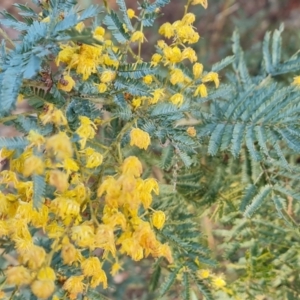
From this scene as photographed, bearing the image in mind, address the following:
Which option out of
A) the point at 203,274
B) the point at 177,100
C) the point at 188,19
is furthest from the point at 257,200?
the point at 188,19

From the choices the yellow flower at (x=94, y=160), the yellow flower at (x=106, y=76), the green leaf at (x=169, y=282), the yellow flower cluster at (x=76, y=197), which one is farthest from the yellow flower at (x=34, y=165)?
the green leaf at (x=169, y=282)

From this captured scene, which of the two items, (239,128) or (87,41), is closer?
(87,41)

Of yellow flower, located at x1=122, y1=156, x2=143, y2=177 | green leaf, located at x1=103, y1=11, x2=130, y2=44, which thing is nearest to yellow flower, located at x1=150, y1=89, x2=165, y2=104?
green leaf, located at x1=103, y1=11, x2=130, y2=44

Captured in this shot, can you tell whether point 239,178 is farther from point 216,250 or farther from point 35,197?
point 35,197

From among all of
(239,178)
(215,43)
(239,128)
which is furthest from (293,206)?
(215,43)

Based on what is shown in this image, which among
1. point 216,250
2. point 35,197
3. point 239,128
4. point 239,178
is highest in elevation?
point 239,128

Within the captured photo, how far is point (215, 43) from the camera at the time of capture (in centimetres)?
268

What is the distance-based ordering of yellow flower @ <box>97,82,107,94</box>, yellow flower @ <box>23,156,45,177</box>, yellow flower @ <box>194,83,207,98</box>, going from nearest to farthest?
yellow flower @ <box>23,156,45,177</box>, yellow flower @ <box>97,82,107,94</box>, yellow flower @ <box>194,83,207,98</box>

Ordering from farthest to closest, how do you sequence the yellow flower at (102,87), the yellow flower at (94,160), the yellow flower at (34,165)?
the yellow flower at (102,87) < the yellow flower at (94,160) < the yellow flower at (34,165)

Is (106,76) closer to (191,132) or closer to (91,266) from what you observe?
(191,132)

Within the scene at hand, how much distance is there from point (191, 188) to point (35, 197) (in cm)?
67

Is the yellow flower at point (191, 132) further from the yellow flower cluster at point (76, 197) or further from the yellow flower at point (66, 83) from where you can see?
the yellow flower at point (66, 83)

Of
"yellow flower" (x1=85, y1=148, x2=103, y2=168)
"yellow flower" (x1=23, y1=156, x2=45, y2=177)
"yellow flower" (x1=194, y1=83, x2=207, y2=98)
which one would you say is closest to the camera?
"yellow flower" (x1=23, y1=156, x2=45, y2=177)

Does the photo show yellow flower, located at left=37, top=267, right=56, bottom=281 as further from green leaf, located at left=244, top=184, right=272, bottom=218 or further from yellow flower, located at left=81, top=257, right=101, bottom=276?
green leaf, located at left=244, top=184, right=272, bottom=218
